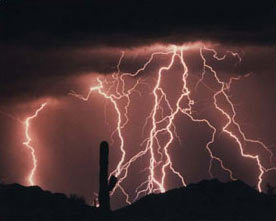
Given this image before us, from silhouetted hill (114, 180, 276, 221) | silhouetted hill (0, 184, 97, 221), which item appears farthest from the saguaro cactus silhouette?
silhouetted hill (114, 180, 276, 221)

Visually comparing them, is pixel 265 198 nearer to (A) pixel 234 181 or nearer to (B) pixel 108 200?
(A) pixel 234 181

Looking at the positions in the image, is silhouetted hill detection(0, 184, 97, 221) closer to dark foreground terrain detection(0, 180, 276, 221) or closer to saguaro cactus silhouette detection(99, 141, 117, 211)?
dark foreground terrain detection(0, 180, 276, 221)

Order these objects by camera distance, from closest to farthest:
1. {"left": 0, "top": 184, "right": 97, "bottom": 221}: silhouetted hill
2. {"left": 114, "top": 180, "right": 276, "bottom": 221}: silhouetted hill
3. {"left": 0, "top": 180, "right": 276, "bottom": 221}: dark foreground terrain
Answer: {"left": 0, "top": 184, "right": 97, "bottom": 221}: silhouetted hill → {"left": 0, "top": 180, "right": 276, "bottom": 221}: dark foreground terrain → {"left": 114, "top": 180, "right": 276, "bottom": 221}: silhouetted hill

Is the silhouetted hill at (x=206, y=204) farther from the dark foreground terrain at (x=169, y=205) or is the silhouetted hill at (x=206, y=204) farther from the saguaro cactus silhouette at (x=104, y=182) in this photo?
the saguaro cactus silhouette at (x=104, y=182)

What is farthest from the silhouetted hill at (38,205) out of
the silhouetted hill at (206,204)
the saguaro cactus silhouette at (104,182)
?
the saguaro cactus silhouette at (104,182)

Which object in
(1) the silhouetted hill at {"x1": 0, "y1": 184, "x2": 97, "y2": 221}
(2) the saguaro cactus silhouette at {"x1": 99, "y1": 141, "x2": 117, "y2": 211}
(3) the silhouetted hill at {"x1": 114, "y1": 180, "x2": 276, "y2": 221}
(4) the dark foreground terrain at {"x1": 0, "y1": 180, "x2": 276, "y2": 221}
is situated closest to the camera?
(2) the saguaro cactus silhouette at {"x1": 99, "y1": 141, "x2": 117, "y2": 211}

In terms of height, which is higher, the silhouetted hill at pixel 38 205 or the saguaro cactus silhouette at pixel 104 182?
the silhouetted hill at pixel 38 205

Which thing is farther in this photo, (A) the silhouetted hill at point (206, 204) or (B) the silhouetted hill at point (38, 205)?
(A) the silhouetted hill at point (206, 204)

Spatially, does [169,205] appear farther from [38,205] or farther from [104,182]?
[104,182]

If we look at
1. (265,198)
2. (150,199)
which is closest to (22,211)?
(150,199)

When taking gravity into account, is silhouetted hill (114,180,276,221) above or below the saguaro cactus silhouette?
above
